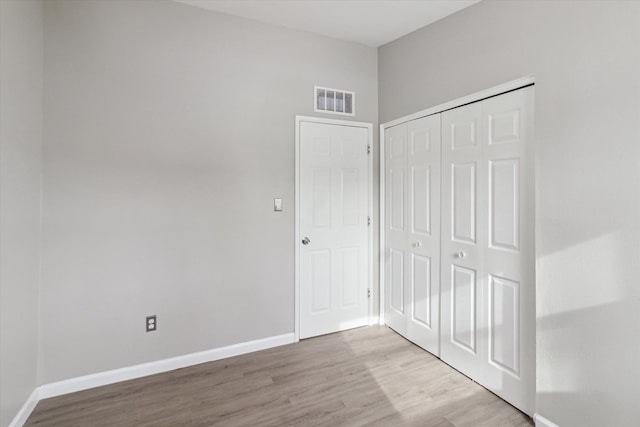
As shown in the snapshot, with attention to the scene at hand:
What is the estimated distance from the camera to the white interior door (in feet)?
9.71

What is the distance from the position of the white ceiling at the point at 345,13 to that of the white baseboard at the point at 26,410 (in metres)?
3.00

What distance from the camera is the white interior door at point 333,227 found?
2961 millimetres

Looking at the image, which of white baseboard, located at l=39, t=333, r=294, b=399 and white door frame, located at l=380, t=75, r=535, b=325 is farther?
white baseboard, located at l=39, t=333, r=294, b=399

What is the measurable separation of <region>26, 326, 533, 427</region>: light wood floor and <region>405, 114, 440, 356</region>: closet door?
0.27 meters

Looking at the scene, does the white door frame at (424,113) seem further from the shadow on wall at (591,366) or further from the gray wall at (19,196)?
the gray wall at (19,196)

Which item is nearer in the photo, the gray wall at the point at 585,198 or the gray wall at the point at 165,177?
the gray wall at the point at 585,198

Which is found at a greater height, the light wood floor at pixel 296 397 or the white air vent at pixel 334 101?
the white air vent at pixel 334 101

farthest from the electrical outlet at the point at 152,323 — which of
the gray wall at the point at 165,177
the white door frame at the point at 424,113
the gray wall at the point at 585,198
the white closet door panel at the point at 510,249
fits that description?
the gray wall at the point at 585,198

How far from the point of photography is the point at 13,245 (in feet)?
5.75

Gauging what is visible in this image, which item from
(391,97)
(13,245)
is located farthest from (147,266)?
(391,97)

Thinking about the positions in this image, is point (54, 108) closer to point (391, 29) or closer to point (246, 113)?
point (246, 113)

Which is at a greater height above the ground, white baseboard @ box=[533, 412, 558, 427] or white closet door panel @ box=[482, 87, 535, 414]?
white closet door panel @ box=[482, 87, 535, 414]

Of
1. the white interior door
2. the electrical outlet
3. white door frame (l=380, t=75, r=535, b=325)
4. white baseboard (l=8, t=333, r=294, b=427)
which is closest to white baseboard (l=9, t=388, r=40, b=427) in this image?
white baseboard (l=8, t=333, r=294, b=427)

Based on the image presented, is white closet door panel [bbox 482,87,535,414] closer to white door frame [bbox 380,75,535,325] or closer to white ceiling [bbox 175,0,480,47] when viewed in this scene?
white door frame [bbox 380,75,535,325]
